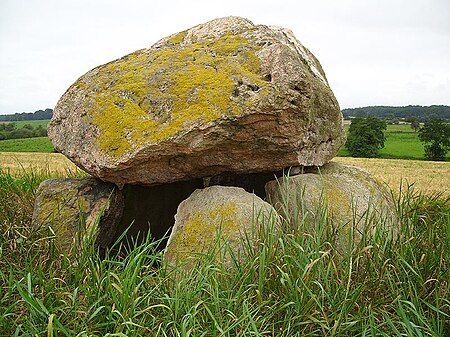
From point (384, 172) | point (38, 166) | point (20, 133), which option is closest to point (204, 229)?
point (38, 166)

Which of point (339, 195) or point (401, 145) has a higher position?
point (339, 195)

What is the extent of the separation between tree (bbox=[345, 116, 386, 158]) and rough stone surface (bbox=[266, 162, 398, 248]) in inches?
1484

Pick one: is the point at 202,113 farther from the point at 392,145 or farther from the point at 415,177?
the point at 392,145

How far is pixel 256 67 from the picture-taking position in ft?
15.2

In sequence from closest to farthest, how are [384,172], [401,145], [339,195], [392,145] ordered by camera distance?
1. [339,195]
2. [384,172]
3. [392,145]
4. [401,145]

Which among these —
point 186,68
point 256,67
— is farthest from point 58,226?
point 256,67

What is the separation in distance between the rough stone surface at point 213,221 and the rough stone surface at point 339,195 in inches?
12.3

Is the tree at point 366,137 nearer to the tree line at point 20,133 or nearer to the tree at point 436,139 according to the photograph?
the tree at point 436,139

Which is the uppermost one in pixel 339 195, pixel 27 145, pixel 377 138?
pixel 339 195

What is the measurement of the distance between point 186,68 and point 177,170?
102 cm

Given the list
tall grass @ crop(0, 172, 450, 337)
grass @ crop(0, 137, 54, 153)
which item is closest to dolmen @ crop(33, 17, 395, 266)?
tall grass @ crop(0, 172, 450, 337)

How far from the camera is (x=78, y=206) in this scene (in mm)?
4887

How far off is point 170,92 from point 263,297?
7.73ft

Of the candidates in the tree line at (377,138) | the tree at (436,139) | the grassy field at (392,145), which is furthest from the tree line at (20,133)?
the tree at (436,139)
